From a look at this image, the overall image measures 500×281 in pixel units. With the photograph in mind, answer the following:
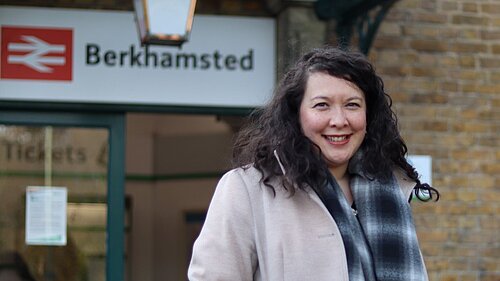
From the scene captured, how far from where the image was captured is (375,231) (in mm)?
3025

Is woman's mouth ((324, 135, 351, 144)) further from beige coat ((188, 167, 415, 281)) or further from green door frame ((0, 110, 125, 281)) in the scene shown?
green door frame ((0, 110, 125, 281))

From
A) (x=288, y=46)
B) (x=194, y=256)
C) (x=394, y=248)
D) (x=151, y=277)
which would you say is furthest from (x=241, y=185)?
(x=151, y=277)

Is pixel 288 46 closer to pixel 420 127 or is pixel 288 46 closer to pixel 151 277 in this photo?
pixel 420 127

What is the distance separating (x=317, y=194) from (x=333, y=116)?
0.68 ft

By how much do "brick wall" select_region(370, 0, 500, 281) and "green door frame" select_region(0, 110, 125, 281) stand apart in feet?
5.74

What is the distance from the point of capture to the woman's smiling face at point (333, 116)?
301 cm

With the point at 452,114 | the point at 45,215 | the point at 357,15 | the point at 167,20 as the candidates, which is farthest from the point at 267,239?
the point at 452,114

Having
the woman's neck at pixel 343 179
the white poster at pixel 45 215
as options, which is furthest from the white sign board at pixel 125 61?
the woman's neck at pixel 343 179

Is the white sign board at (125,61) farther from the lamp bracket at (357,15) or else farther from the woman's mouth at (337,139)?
the woman's mouth at (337,139)

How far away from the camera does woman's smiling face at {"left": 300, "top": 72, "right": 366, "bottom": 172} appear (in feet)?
9.89

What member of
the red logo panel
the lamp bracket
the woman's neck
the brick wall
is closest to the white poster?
the red logo panel

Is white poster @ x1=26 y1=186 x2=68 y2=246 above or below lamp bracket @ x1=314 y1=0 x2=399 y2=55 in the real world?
below

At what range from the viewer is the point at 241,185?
301cm

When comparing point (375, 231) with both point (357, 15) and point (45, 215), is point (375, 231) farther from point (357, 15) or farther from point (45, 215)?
point (45, 215)
